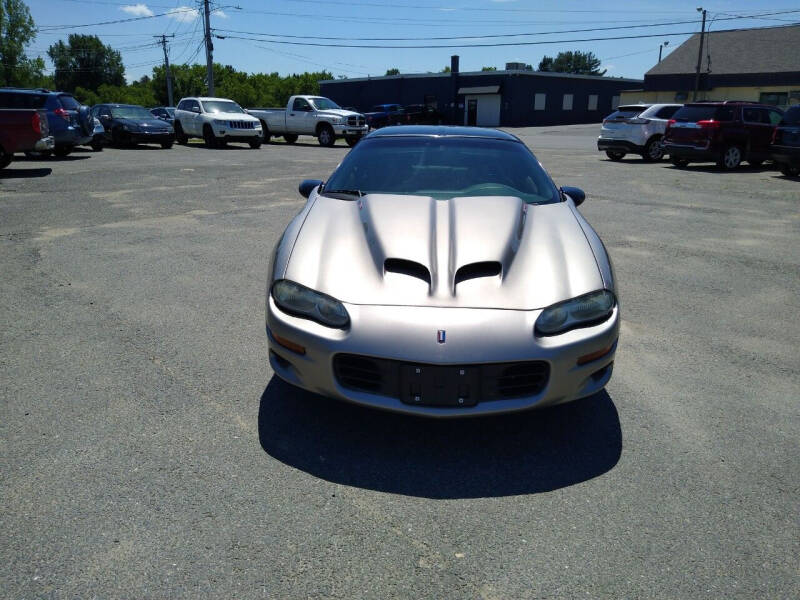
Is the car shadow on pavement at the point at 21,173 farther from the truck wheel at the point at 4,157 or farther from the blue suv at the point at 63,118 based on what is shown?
the blue suv at the point at 63,118

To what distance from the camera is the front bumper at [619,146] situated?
736 inches

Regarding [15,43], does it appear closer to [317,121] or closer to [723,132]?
[317,121]

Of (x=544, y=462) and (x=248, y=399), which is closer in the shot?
(x=544, y=462)

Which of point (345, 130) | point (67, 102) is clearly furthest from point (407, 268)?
point (345, 130)

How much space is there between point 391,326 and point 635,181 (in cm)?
1276

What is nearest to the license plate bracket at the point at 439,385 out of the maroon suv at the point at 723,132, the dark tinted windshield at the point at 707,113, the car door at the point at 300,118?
the maroon suv at the point at 723,132

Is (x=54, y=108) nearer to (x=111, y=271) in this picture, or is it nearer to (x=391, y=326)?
(x=111, y=271)

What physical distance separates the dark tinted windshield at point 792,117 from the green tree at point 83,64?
108733 mm

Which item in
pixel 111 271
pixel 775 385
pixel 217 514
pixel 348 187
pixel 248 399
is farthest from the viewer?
pixel 111 271

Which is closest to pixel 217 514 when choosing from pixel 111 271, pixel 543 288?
pixel 543 288

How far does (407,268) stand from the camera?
311 cm

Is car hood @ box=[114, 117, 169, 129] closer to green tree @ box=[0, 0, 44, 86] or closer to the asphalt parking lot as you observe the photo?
the asphalt parking lot

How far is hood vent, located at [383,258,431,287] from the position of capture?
304 centimetres

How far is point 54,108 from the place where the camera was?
17000 millimetres
